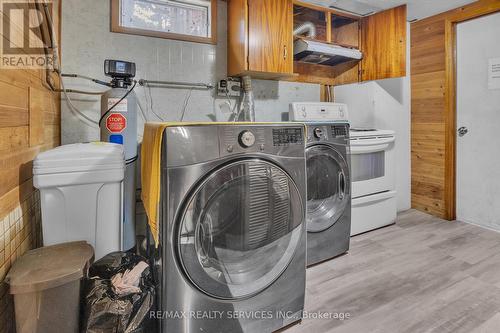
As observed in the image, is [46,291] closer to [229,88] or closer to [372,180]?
[229,88]

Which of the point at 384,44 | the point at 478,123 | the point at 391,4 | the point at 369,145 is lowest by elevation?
the point at 369,145

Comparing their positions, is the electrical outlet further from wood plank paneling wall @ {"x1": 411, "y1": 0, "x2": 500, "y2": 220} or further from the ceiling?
wood plank paneling wall @ {"x1": 411, "y1": 0, "x2": 500, "y2": 220}

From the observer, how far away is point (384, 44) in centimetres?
275

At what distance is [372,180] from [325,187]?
29.1 inches

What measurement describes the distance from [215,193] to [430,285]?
158 centimetres

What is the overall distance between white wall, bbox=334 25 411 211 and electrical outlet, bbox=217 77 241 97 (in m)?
1.23

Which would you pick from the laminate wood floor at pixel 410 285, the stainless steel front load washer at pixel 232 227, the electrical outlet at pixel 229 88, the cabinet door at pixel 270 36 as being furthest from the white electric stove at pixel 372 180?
the stainless steel front load washer at pixel 232 227

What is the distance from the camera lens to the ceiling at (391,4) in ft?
8.78

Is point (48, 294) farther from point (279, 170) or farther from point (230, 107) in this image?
point (230, 107)

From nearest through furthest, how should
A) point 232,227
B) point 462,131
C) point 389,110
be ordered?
1. point 232,227
2. point 462,131
3. point 389,110

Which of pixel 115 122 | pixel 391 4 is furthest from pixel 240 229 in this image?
pixel 391 4

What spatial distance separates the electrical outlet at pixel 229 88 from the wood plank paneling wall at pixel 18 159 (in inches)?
52.7

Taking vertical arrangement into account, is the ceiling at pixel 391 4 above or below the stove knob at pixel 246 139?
above
